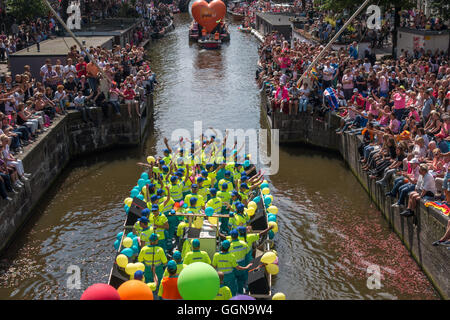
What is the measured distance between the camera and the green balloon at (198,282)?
830 centimetres

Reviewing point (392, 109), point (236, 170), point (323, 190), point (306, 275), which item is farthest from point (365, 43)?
point (306, 275)

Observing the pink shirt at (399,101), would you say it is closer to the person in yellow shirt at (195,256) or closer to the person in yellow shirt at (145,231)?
the person in yellow shirt at (145,231)

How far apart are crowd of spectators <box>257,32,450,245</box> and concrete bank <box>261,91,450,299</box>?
359mm

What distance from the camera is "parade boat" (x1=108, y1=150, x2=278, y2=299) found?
11812 millimetres

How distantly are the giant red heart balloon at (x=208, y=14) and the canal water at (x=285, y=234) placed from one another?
29.6m

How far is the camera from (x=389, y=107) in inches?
773

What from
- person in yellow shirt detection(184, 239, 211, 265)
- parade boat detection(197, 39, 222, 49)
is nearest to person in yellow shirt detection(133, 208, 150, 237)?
person in yellow shirt detection(184, 239, 211, 265)

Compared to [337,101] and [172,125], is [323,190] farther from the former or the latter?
[172,125]

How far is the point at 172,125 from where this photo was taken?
2761 centimetres

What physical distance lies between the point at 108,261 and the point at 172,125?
13.4 m

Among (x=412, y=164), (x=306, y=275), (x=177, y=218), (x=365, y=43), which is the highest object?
(x=365, y=43)

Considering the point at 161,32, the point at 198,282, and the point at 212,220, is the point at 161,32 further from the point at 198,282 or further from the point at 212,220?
the point at 198,282

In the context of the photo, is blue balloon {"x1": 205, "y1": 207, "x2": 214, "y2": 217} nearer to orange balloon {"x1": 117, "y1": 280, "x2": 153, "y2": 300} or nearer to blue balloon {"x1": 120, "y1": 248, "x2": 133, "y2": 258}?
blue balloon {"x1": 120, "y1": 248, "x2": 133, "y2": 258}

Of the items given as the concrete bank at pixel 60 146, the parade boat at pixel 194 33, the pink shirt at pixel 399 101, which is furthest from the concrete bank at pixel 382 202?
the parade boat at pixel 194 33
